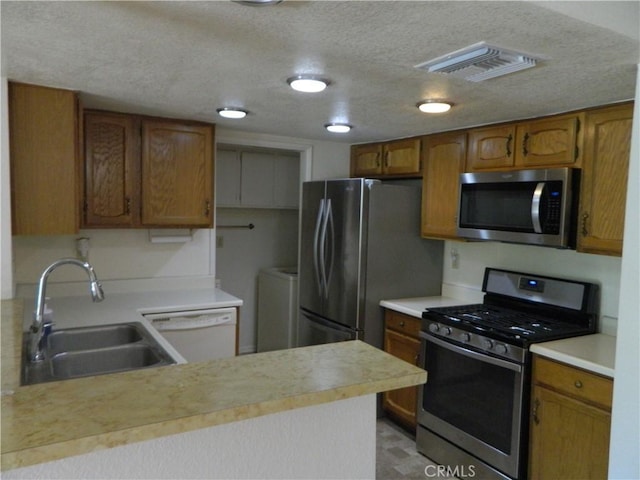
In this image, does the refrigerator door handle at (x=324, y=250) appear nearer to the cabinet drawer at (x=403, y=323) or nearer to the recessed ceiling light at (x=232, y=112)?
the cabinet drawer at (x=403, y=323)

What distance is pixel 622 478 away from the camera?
1.66 metres

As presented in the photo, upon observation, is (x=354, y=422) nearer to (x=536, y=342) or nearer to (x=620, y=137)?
(x=536, y=342)

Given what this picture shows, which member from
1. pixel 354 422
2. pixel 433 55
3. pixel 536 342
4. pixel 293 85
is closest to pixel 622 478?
pixel 536 342

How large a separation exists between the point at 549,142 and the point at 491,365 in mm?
1268

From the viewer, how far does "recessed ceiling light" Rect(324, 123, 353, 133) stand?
9.96 ft

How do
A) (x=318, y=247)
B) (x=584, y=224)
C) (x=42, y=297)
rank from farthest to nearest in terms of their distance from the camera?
(x=318, y=247) < (x=584, y=224) < (x=42, y=297)

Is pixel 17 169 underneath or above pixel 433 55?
underneath

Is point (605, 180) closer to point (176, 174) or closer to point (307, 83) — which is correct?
point (307, 83)

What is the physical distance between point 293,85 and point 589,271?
196 centimetres

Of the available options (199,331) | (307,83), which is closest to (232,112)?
(307,83)

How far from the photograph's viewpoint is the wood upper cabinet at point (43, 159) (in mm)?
2311

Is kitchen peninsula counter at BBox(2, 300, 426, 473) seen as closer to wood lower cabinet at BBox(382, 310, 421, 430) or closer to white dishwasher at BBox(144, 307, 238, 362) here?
white dishwasher at BBox(144, 307, 238, 362)

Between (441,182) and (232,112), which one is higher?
(232,112)

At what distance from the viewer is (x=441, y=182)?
10.4 feet
